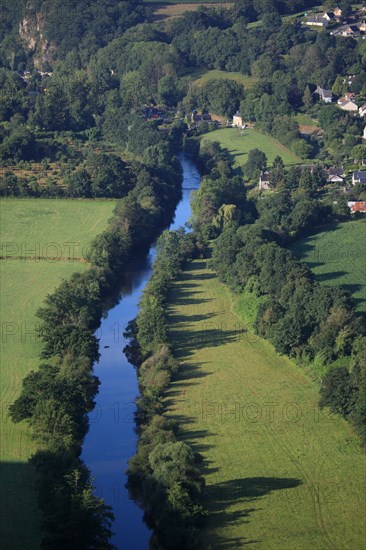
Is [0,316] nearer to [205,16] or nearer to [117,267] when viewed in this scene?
[117,267]

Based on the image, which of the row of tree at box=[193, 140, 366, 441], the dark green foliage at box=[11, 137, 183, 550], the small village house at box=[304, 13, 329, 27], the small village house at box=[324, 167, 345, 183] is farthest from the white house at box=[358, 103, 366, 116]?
the small village house at box=[304, 13, 329, 27]

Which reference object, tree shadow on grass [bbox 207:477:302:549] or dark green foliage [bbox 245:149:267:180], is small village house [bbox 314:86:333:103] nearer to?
dark green foliage [bbox 245:149:267:180]

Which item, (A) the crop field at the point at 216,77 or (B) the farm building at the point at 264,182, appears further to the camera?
(A) the crop field at the point at 216,77

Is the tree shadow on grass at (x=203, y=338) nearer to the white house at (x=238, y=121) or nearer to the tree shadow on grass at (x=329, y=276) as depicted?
the tree shadow on grass at (x=329, y=276)

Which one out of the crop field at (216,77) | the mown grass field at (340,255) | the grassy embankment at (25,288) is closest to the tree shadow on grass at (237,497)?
the grassy embankment at (25,288)

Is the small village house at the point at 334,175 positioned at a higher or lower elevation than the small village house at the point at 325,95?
lower

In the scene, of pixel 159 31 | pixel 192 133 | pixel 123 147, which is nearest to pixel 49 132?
pixel 123 147
